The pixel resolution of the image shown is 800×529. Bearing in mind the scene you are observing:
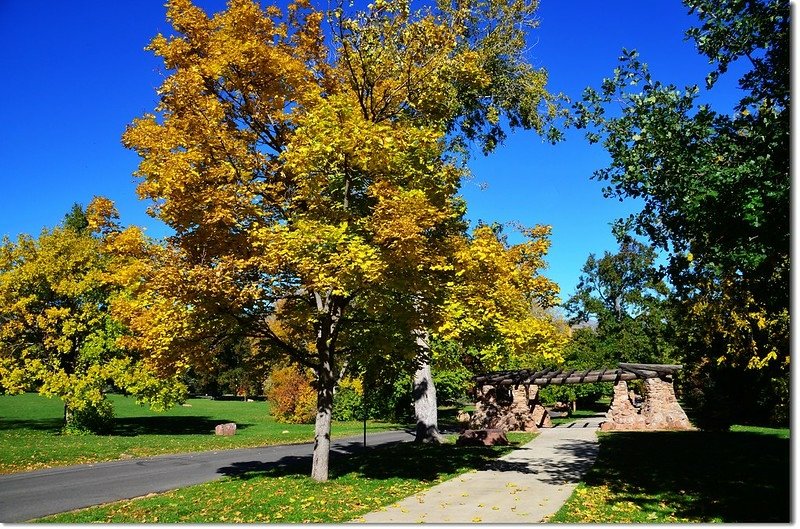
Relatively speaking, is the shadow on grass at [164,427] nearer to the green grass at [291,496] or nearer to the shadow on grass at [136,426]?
the shadow on grass at [136,426]

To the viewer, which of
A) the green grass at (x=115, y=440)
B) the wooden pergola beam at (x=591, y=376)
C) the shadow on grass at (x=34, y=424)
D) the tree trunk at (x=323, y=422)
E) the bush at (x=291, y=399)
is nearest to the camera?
the tree trunk at (x=323, y=422)

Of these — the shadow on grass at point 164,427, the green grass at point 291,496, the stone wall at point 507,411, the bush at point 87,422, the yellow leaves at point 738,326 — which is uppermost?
the yellow leaves at point 738,326

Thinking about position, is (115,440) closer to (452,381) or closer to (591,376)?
(452,381)

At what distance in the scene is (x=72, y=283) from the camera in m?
24.4

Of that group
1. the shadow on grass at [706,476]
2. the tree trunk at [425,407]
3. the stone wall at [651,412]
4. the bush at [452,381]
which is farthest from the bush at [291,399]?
the shadow on grass at [706,476]

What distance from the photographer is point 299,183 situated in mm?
10055

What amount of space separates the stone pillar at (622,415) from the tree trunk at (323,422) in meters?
18.8

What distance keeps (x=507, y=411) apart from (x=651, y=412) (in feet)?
22.0

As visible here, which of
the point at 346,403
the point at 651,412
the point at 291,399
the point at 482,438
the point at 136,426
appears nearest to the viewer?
the point at 482,438

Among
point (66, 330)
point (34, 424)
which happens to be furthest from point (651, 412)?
point (34, 424)

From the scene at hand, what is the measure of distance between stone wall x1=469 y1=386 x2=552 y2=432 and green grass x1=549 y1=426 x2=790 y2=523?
976 cm

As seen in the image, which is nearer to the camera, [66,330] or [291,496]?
[291,496]

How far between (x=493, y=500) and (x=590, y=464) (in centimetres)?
553

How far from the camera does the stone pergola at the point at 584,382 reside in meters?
25.2
